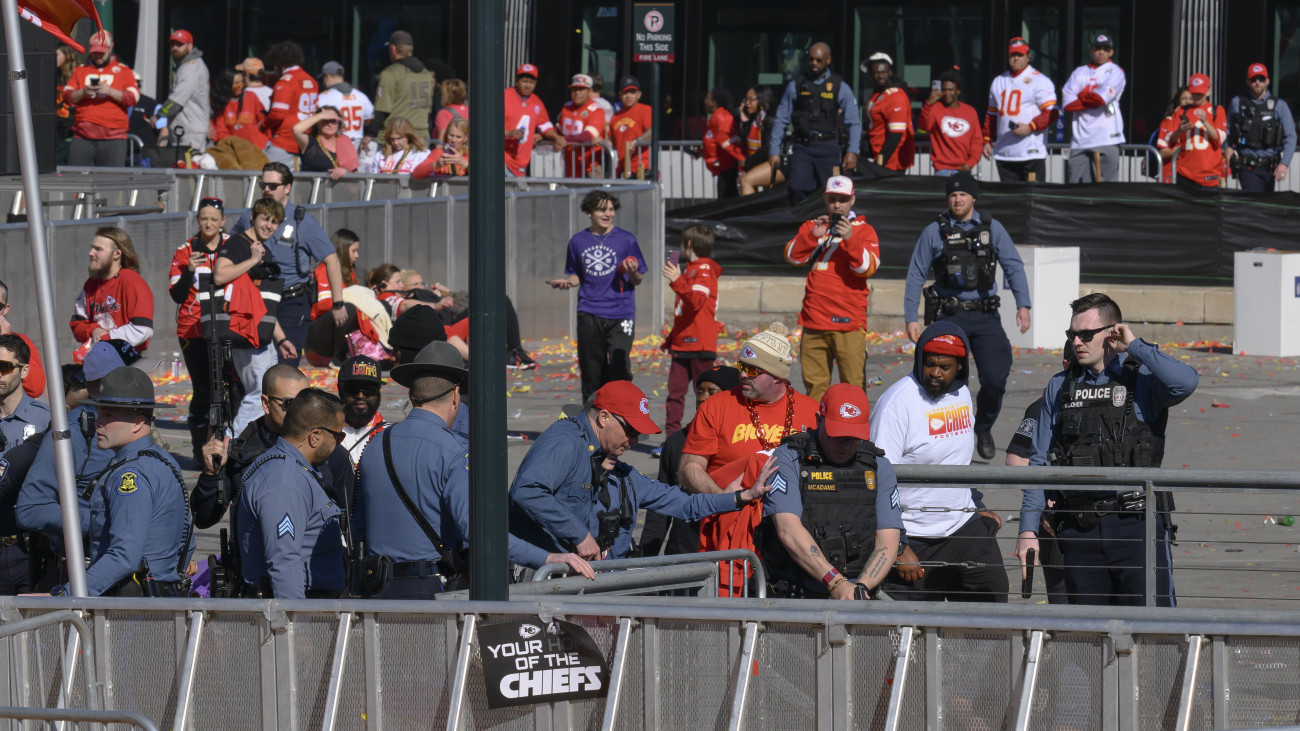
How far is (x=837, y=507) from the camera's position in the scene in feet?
23.9

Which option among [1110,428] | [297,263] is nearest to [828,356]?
[297,263]

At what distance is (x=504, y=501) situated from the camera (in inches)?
Result: 210

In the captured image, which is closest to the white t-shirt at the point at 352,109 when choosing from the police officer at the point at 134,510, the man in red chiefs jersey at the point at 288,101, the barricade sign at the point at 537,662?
the man in red chiefs jersey at the point at 288,101

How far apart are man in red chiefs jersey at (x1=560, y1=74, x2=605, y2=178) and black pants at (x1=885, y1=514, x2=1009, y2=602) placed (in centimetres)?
1515

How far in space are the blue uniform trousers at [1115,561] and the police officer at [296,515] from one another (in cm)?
297

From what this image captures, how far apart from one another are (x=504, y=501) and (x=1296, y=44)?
2148 cm

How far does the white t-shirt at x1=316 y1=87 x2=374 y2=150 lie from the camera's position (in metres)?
21.2

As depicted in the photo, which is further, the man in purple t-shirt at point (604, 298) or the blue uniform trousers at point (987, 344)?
the man in purple t-shirt at point (604, 298)

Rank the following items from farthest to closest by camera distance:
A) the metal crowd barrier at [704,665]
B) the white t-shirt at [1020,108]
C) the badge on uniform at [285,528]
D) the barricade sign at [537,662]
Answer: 1. the white t-shirt at [1020,108]
2. the badge on uniform at [285,528]
3. the barricade sign at [537,662]
4. the metal crowd barrier at [704,665]

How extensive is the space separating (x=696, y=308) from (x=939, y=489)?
427 centimetres

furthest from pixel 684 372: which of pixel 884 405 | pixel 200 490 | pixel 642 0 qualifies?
pixel 642 0

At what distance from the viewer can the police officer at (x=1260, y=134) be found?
2089cm

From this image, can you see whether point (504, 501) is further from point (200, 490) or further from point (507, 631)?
point (200, 490)

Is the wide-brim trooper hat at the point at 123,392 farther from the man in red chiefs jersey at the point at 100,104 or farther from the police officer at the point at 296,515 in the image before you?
the man in red chiefs jersey at the point at 100,104
